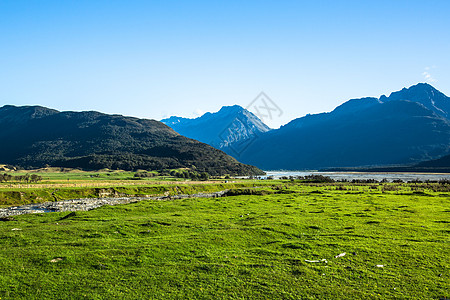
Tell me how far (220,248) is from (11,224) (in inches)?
903

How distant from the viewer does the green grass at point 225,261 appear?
49.1 feet

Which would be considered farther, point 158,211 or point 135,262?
point 158,211

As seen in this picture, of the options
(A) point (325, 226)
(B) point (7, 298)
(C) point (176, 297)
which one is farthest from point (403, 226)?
(B) point (7, 298)

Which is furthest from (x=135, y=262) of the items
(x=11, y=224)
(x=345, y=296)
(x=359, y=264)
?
(x=11, y=224)

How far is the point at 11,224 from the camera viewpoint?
32.0 m

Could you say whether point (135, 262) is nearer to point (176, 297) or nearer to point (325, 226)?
point (176, 297)

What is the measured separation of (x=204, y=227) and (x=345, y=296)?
1716 centimetres

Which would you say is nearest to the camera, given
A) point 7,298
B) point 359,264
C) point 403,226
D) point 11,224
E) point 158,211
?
point 7,298

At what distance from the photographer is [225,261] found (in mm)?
19188

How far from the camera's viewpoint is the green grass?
1495 centimetres

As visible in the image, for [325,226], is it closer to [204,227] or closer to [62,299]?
[204,227]

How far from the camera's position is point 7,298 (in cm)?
1404

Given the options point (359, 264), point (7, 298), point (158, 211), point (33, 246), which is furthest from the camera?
point (158, 211)

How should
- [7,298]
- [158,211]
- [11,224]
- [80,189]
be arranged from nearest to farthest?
[7,298], [11,224], [158,211], [80,189]
